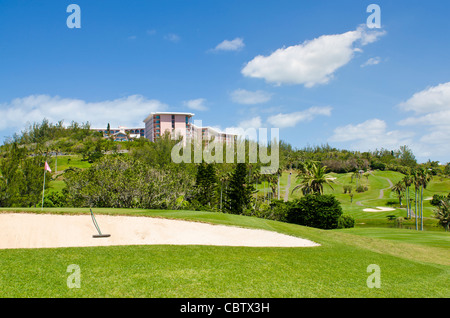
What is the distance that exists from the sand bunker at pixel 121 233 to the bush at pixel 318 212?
2806cm

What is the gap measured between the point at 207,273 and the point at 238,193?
46648 mm

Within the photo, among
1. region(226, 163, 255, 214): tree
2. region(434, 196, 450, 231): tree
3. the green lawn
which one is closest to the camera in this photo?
region(434, 196, 450, 231): tree

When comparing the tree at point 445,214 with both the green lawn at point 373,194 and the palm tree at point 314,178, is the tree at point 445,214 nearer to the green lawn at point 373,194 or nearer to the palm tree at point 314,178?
the green lawn at point 373,194

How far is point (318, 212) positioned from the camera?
45.8 metres

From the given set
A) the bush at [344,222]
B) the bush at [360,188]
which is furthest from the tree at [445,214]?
the bush at [360,188]

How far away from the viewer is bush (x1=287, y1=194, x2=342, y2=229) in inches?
1796

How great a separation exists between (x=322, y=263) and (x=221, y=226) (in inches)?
356

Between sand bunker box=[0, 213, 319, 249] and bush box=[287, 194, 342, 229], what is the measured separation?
2806 centimetres

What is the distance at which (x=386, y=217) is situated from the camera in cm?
6981

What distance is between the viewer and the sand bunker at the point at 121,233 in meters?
14.7

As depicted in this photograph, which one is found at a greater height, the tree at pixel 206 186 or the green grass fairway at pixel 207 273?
the tree at pixel 206 186

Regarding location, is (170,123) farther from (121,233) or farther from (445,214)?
(121,233)

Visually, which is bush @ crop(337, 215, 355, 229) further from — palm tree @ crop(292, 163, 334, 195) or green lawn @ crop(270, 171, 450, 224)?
green lawn @ crop(270, 171, 450, 224)

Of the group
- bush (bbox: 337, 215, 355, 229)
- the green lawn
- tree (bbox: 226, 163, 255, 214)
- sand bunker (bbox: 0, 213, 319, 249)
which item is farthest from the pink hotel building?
sand bunker (bbox: 0, 213, 319, 249)
